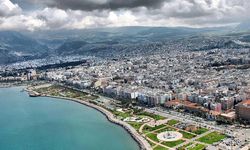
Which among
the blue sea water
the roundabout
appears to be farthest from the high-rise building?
the blue sea water

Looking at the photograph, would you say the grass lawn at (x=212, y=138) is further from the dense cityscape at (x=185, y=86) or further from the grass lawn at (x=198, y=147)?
the grass lawn at (x=198, y=147)

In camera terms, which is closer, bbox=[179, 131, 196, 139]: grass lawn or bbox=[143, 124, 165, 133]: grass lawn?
bbox=[179, 131, 196, 139]: grass lawn

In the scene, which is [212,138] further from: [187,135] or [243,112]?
[243,112]

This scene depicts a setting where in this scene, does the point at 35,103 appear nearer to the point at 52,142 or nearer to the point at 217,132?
the point at 52,142

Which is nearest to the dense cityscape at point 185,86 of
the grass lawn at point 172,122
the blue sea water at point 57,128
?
the grass lawn at point 172,122

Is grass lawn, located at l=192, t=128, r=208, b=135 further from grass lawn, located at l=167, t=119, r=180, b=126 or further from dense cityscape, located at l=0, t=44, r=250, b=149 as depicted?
grass lawn, located at l=167, t=119, r=180, b=126

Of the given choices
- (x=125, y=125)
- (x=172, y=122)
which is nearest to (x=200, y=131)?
(x=172, y=122)
